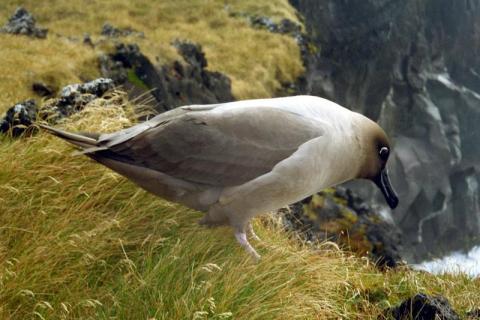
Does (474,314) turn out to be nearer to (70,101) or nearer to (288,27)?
(70,101)

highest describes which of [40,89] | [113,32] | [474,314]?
[474,314]

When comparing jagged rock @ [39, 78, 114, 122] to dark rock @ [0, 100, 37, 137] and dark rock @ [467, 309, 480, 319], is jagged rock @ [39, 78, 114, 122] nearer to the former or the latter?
dark rock @ [0, 100, 37, 137]

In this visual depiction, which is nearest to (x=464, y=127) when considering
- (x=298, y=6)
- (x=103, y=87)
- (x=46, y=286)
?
(x=298, y=6)

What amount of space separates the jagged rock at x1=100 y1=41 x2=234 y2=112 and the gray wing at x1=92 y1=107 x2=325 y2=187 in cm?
930

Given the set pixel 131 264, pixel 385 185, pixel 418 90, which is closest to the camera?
pixel 131 264

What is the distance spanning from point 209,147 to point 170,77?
639 inches

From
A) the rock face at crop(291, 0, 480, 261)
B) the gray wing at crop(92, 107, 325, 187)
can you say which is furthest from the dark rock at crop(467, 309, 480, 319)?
the rock face at crop(291, 0, 480, 261)

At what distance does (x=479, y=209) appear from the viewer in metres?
50.2

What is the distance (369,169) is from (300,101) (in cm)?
90

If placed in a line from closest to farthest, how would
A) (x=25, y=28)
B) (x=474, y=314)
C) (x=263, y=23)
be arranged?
(x=474, y=314) → (x=25, y=28) → (x=263, y=23)

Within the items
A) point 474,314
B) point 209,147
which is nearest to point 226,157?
point 209,147

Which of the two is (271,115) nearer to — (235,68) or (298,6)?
(235,68)

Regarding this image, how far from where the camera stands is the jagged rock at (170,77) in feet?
54.8

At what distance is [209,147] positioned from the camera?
4.52 m
